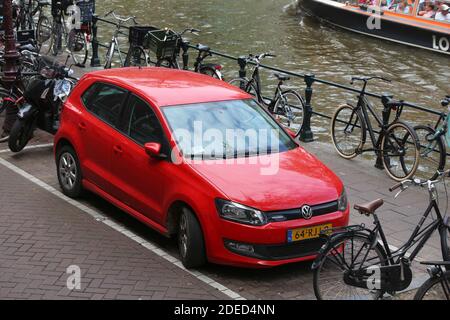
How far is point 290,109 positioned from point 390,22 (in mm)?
14851

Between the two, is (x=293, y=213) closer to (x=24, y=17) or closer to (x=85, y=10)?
(x=85, y=10)

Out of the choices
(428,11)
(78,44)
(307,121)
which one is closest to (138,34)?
(78,44)

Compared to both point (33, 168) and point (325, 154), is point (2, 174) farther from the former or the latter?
point (325, 154)

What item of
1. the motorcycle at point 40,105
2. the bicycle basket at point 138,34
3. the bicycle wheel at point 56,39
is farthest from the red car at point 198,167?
the bicycle wheel at point 56,39

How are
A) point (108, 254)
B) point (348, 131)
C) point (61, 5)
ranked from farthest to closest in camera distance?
point (61, 5) → point (348, 131) → point (108, 254)

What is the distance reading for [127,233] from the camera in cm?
778

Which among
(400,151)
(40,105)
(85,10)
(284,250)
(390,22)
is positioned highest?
(85,10)

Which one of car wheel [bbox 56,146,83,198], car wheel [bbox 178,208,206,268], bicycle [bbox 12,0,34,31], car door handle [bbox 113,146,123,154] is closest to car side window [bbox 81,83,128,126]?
car door handle [bbox 113,146,123,154]

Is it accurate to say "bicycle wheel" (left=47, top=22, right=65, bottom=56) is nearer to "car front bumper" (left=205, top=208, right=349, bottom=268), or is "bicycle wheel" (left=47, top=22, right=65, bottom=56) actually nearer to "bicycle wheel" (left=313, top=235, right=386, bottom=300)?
"car front bumper" (left=205, top=208, right=349, bottom=268)

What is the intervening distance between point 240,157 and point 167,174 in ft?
2.35

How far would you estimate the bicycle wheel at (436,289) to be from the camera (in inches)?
206

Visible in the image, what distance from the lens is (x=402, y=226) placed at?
8047 mm

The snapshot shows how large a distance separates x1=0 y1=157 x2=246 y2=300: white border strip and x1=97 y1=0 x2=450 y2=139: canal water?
5.67m
